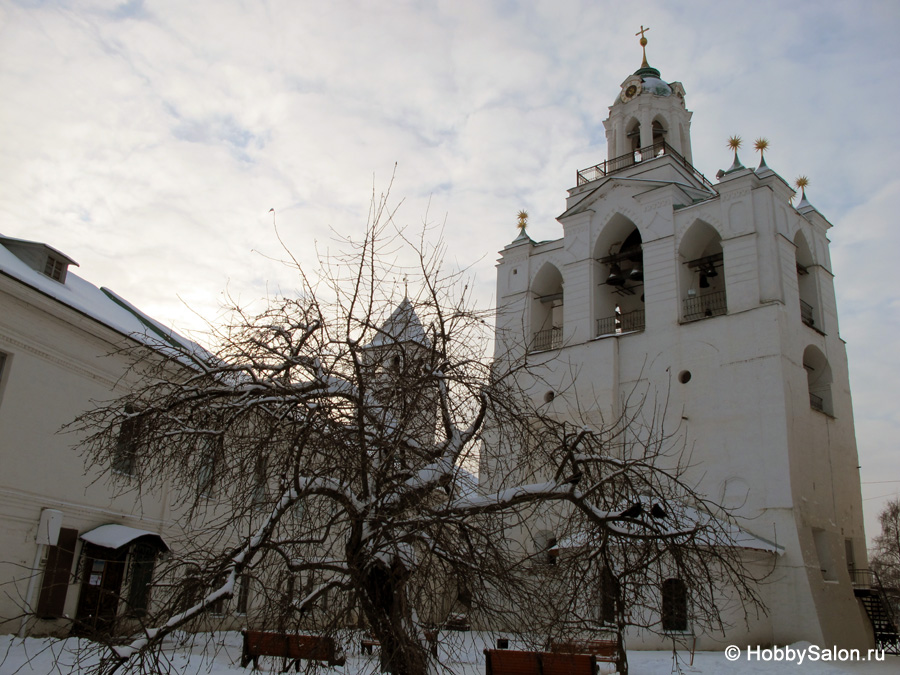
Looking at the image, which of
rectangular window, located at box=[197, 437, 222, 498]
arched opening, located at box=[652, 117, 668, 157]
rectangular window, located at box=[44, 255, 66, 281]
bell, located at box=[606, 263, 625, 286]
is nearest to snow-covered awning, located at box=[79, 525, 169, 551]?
rectangular window, located at box=[44, 255, 66, 281]

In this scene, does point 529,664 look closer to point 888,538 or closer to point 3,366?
point 3,366

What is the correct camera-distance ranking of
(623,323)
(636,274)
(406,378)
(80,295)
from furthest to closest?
(623,323) < (636,274) < (80,295) < (406,378)

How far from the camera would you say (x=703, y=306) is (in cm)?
2488

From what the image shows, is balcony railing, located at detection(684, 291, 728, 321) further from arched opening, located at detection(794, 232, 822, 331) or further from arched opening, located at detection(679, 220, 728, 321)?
arched opening, located at detection(794, 232, 822, 331)

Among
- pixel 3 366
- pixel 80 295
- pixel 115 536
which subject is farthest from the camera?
pixel 80 295

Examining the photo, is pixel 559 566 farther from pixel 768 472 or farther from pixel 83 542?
pixel 768 472

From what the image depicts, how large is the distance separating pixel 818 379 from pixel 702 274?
552 cm

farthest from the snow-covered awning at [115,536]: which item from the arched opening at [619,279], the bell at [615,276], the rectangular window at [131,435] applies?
the bell at [615,276]

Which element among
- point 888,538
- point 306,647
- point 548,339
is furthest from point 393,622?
point 888,538

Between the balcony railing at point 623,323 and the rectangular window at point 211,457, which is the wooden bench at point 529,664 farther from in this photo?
the balcony railing at point 623,323

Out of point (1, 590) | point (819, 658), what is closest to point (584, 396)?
point (819, 658)

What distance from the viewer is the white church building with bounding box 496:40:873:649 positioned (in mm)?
20656

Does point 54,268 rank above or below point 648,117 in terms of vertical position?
below

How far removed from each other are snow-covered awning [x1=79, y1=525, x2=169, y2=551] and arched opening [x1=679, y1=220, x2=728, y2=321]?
17.8 metres
